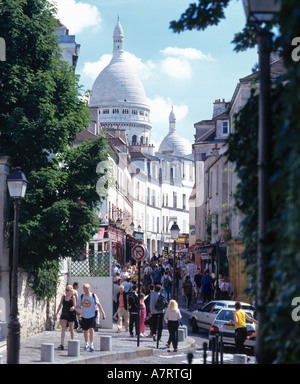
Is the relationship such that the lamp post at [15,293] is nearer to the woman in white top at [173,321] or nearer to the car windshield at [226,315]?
the woman in white top at [173,321]

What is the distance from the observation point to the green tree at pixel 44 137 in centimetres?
2006

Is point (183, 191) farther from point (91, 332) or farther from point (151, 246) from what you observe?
point (91, 332)

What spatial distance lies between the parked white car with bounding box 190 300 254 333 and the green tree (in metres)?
4.57

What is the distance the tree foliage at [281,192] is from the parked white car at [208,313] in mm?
14862

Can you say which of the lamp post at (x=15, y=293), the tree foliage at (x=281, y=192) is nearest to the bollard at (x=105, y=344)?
the lamp post at (x=15, y=293)

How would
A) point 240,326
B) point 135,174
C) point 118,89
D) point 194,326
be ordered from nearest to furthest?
1. point 240,326
2. point 194,326
3. point 135,174
4. point 118,89

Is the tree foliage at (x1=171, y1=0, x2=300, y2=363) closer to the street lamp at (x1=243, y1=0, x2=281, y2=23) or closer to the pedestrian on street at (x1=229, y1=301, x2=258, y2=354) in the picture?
the street lamp at (x1=243, y1=0, x2=281, y2=23)

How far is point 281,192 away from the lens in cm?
509

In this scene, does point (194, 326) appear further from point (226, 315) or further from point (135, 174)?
point (135, 174)

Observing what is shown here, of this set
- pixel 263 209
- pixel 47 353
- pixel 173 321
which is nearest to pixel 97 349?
pixel 173 321

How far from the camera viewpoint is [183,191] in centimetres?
11556

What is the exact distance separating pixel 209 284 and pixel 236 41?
2399cm

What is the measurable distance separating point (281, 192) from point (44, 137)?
15473mm
